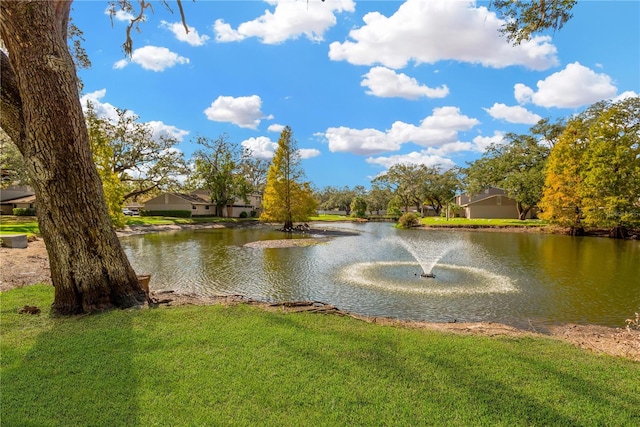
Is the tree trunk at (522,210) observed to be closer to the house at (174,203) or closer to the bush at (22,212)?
the house at (174,203)

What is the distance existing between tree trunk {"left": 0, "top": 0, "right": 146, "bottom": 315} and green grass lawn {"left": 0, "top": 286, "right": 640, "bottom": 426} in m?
0.89

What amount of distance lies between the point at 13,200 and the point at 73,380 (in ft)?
172

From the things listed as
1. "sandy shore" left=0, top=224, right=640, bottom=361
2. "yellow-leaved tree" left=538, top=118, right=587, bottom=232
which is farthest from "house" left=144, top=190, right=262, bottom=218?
"yellow-leaved tree" left=538, top=118, right=587, bottom=232

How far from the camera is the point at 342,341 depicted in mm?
4438

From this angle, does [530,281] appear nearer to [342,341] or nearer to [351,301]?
[351,301]

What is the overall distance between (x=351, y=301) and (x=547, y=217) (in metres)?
29.8

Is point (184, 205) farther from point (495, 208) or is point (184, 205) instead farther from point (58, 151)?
point (58, 151)

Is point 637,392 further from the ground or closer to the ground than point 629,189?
closer to the ground

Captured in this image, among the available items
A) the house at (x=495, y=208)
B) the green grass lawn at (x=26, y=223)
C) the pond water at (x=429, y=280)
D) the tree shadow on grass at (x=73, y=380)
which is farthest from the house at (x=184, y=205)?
the tree shadow on grass at (x=73, y=380)

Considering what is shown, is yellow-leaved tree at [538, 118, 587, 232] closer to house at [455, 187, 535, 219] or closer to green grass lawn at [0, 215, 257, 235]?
house at [455, 187, 535, 219]

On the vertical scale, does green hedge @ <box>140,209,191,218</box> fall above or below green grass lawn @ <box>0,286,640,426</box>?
above

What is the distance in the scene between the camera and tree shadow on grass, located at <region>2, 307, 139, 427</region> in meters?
2.83

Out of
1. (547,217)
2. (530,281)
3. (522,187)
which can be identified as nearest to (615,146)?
(547,217)

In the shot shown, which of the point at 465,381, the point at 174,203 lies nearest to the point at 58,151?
the point at 465,381
